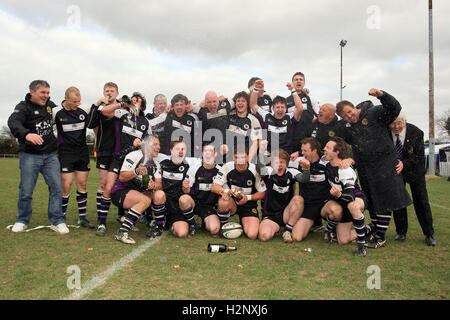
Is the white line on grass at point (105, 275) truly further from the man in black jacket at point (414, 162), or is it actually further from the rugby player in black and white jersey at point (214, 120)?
the man in black jacket at point (414, 162)

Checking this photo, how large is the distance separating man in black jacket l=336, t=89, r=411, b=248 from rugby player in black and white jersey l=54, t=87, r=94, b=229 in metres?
4.08

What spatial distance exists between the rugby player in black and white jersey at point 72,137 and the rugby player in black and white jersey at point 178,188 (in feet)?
4.42

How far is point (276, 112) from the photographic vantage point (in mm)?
6160

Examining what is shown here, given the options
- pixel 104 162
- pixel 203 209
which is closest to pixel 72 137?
pixel 104 162

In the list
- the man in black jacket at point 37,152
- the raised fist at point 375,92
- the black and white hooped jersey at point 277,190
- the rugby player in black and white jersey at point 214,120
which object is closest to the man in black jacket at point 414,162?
the raised fist at point 375,92

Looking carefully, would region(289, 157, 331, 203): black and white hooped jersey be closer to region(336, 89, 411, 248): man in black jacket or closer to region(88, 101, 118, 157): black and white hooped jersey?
region(336, 89, 411, 248): man in black jacket

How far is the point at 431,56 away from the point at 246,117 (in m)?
16.3

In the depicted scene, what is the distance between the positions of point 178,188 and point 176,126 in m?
1.49

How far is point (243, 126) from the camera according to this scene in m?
6.39

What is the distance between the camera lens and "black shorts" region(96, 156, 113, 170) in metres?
5.85

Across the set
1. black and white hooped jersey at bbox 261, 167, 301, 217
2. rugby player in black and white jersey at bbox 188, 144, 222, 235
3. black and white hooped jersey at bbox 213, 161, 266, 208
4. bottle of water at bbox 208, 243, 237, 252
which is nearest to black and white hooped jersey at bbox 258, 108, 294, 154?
black and white hooped jersey at bbox 261, 167, 301, 217

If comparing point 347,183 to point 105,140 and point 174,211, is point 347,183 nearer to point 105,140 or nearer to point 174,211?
point 174,211
